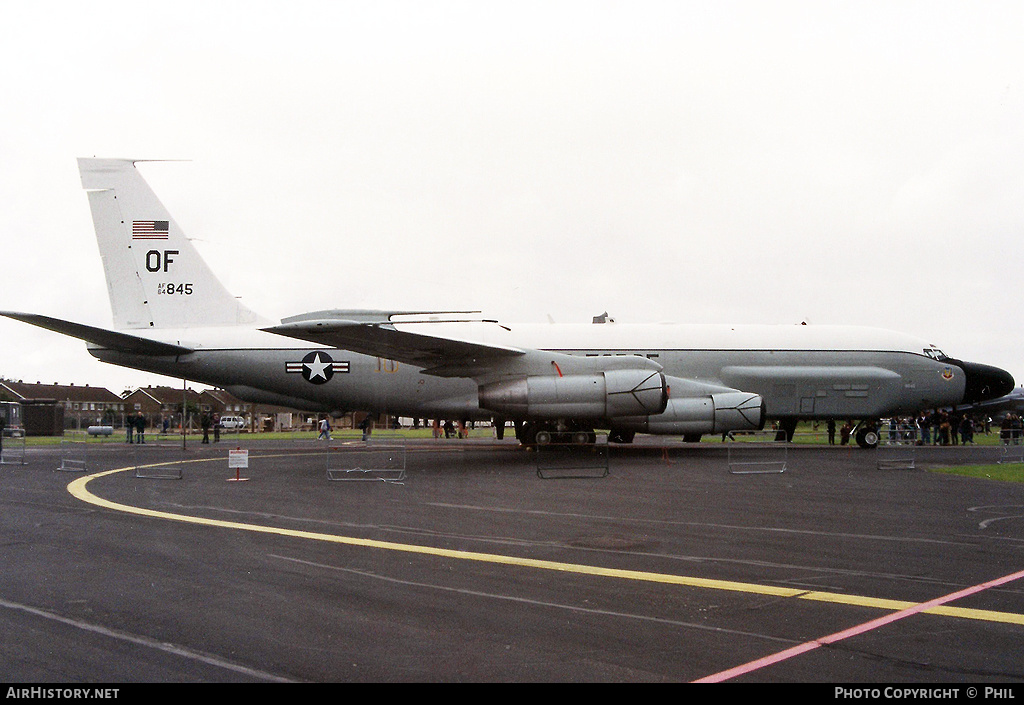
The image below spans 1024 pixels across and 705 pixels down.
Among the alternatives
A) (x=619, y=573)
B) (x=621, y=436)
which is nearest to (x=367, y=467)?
(x=621, y=436)

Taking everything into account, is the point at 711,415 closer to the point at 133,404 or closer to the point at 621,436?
the point at 621,436

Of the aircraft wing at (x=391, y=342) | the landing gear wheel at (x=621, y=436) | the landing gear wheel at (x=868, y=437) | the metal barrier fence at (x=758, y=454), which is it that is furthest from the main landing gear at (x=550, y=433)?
the landing gear wheel at (x=868, y=437)

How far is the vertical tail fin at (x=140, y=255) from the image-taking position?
21.1 metres

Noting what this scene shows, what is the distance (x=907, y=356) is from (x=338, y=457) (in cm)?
1840

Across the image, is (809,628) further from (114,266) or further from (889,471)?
(114,266)

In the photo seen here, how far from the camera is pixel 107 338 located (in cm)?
1889

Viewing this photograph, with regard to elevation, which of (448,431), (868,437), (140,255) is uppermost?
(140,255)

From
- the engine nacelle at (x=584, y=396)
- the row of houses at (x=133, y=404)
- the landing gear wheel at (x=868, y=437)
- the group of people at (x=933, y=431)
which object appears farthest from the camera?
the row of houses at (x=133, y=404)

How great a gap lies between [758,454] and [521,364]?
348 inches

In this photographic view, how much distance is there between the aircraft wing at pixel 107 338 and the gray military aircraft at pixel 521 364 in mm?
59

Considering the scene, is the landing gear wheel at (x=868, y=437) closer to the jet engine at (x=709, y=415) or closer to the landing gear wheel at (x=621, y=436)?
the jet engine at (x=709, y=415)

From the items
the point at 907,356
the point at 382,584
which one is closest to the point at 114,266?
the point at 382,584

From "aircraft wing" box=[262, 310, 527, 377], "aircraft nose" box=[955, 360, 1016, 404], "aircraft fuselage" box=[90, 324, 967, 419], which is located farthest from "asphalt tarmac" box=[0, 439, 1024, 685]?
"aircraft nose" box=[955, 360, 1016, 404]

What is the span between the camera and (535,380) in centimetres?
1900
